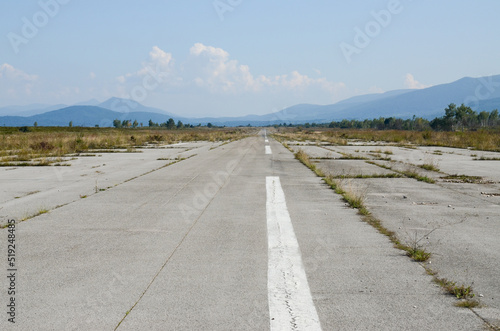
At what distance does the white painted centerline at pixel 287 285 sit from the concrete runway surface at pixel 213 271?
0.01 metres

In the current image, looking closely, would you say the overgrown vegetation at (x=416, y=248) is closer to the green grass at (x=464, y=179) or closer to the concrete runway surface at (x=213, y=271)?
the concrete runway surface at (x=213, y=271)

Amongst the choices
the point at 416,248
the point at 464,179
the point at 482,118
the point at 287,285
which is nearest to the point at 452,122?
the point at 482,118

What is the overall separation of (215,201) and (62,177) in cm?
705

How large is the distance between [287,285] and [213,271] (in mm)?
846

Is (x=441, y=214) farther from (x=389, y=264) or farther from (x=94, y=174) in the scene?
(x=94, y=174)

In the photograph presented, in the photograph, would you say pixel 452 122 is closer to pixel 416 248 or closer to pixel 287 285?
pixel 416 248

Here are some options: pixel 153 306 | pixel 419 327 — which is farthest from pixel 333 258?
pixel 153 306

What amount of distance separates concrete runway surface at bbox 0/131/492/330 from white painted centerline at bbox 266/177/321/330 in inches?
0.4

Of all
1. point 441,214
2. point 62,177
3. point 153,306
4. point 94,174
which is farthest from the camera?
point 94,174

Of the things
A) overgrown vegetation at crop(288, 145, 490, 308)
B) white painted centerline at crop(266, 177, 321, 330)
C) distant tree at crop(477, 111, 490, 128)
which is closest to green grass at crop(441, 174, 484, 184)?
overgrown vegetation at crop(288, 145, 490, 308)

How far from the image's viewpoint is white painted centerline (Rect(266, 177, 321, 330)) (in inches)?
124

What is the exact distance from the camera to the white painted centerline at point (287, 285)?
10.3ft

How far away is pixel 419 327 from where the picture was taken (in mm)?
3025

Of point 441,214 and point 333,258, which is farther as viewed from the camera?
point 441,214
